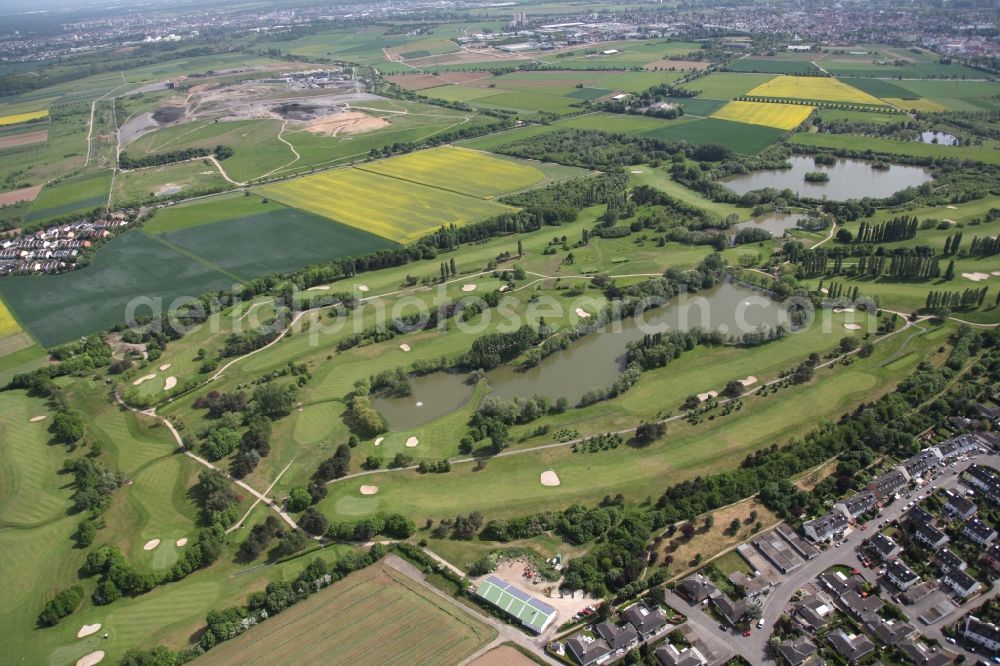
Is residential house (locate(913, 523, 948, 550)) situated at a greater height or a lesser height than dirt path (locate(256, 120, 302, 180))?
lesser

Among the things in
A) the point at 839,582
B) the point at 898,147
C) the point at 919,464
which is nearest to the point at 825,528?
the point at 839,582

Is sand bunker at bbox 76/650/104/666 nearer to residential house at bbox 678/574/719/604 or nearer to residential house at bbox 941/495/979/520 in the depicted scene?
residential house at bbox 678/574/719/604

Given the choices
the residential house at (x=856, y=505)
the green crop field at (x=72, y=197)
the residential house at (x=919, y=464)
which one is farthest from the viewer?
the green crop field at (x=72, y=197)

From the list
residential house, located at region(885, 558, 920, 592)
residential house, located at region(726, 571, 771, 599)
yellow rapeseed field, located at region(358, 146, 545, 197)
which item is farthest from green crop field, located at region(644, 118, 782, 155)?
residential house, located at region(726, 571, 771, 599)

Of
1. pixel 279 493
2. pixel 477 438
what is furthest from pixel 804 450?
pixel 279 493

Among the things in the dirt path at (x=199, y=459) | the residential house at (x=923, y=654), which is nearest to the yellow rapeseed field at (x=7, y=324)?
the dirt path at (x=199, y=459)

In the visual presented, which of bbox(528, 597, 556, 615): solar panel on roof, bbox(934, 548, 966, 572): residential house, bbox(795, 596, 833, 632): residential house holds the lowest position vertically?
bbox(528, 597, 556, 615): solar panel on roof

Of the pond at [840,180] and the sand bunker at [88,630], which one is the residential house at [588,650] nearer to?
the sand bunker at [88,630]
